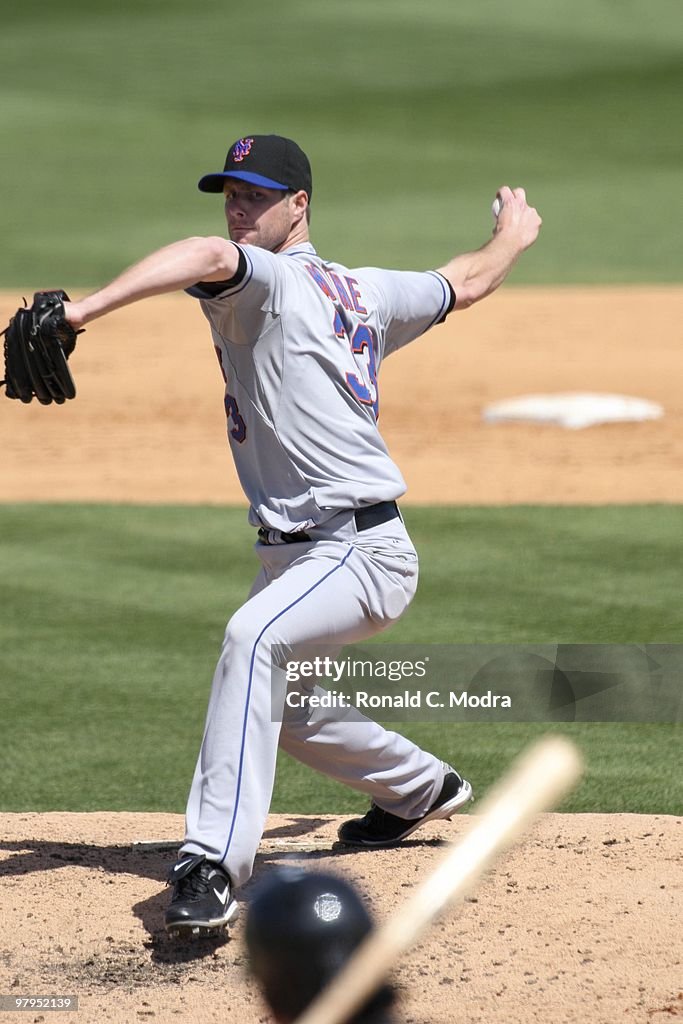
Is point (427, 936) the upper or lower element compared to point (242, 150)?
lower

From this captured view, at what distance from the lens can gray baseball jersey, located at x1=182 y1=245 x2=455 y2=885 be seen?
4.27m

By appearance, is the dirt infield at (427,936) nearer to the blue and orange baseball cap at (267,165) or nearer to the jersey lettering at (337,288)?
the jersey lettering at (337,288)

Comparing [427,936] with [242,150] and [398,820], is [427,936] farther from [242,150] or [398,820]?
[242,150]

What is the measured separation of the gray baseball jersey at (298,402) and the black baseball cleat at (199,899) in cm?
96

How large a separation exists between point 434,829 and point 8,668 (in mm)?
2899

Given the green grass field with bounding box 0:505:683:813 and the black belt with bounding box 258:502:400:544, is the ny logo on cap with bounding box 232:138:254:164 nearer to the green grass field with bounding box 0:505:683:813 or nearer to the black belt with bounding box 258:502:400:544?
the black belt with bounding box 258:502:400:544

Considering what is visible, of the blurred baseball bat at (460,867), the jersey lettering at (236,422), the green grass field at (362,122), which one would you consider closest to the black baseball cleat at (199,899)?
the jersey lettering at (236,422)

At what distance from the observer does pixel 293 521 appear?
14.9 ft

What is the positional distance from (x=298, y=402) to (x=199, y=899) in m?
1.36

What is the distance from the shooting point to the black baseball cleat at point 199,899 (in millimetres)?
4114

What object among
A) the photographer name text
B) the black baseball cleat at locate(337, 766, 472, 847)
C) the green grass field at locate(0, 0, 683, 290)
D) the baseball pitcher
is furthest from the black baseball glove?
the green grass field at locate(0, 0, 683, 290)

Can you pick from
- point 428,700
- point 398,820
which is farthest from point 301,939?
point 428,700

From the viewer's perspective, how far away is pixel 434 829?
543cm

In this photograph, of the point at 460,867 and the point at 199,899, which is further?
the point at 199,899
